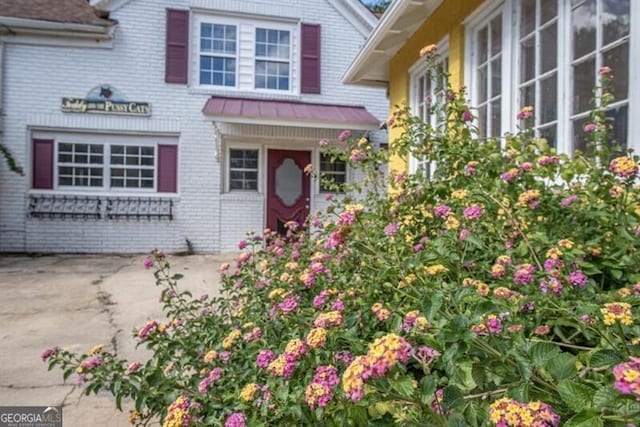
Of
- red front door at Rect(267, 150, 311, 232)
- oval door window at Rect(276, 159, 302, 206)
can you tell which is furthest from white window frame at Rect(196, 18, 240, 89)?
oval door window at Rect(276, 159, 302, 206)

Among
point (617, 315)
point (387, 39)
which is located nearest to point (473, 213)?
point (617, 315)

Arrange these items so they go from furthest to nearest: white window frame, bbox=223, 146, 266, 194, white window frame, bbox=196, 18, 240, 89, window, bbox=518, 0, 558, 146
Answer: white window frame, bbox=223, 146, 266, 194 → white window frame, bbox=196, 18, 240, 89 → window, bbox=518, 0, 558, 146

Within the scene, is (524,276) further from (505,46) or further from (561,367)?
(505,46)

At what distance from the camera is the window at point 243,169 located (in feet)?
29.0

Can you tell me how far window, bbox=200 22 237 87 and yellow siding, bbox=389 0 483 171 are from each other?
13.7ft

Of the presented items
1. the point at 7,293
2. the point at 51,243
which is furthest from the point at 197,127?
the point at 7,293

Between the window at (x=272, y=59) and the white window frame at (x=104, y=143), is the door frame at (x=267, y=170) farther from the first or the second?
the white window frame at (x=104, y=143)

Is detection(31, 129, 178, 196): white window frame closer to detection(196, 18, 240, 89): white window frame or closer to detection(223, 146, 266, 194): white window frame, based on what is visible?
detection(223, 146, 266, 194): white window frame

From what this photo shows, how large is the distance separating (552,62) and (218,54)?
709 cm

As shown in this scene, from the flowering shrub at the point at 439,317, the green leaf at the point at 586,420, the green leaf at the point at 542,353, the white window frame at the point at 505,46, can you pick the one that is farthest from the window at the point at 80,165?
the green leaf at the point at 586,420

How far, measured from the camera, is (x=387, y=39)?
5.23 metres

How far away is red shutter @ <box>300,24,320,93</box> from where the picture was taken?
8930mm

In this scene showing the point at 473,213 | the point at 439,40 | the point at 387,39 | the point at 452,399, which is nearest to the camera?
the point at 452,399

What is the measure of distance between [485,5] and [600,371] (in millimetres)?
3737
